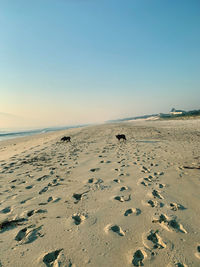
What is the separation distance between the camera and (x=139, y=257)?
2174 millimetres

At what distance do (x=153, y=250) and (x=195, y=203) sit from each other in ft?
6.82

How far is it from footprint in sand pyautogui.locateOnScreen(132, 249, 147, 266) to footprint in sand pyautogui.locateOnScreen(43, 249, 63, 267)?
123 cm

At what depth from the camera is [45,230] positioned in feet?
9.09

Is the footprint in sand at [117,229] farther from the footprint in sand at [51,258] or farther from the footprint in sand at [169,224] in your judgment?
the footprint in sand at [51,258]

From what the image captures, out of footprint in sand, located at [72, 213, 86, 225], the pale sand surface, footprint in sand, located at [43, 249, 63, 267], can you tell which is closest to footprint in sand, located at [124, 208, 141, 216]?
the pale sand surface

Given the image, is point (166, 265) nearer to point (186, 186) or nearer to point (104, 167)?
point (186, 186)

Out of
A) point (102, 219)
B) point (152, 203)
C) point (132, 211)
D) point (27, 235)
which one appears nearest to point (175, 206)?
point (152, 203)

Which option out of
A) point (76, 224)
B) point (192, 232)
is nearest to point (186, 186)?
point (192, 232)

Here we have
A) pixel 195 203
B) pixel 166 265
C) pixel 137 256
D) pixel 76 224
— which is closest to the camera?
pixel 166 265

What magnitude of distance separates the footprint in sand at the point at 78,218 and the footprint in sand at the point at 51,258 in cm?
71

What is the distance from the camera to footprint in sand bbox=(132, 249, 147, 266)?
207 centimetres

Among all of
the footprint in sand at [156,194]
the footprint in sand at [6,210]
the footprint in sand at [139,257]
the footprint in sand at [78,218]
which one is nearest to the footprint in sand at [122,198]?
the footprint in sand at [156,194]

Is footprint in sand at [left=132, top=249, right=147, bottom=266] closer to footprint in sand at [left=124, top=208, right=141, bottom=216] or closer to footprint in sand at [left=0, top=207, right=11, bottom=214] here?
footprint in sand at [left=124, top=208, right=141, bottom=216]

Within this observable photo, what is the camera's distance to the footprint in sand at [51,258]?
2104 mm
